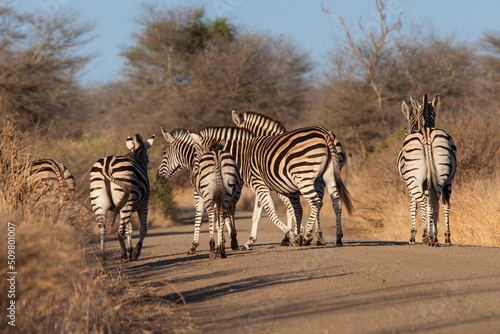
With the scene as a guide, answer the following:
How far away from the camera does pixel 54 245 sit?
538 cm

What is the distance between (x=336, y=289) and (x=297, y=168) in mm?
4410

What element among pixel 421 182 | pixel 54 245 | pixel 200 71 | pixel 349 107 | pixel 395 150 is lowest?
pixel 54 245

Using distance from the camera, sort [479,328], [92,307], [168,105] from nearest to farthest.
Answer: [479,328]
[92,307]
[168,105]

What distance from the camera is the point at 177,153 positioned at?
11.9 metres

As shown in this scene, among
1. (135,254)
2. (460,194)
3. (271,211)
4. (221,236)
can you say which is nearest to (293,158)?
(271,211)

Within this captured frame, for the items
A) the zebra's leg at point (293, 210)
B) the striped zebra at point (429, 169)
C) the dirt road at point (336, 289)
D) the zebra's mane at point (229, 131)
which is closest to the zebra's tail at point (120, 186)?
the dirt road at point (336, 289)

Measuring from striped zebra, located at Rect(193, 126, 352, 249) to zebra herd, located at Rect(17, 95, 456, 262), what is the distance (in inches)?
0.7

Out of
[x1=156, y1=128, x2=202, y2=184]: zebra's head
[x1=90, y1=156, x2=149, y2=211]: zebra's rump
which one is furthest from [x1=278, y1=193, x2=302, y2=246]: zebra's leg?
[x1=90, y1=156, x2=149, y2=211]: zebra's rump

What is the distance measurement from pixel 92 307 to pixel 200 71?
28.7m

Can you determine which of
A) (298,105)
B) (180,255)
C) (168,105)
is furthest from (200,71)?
(180,255)

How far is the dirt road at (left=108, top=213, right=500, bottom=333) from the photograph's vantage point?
4.98 m

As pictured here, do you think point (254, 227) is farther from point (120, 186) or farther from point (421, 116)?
point (421, 116)

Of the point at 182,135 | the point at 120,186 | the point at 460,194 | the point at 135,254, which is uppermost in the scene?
the point at 182,135

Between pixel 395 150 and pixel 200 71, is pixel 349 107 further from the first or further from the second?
pixel 395 150
